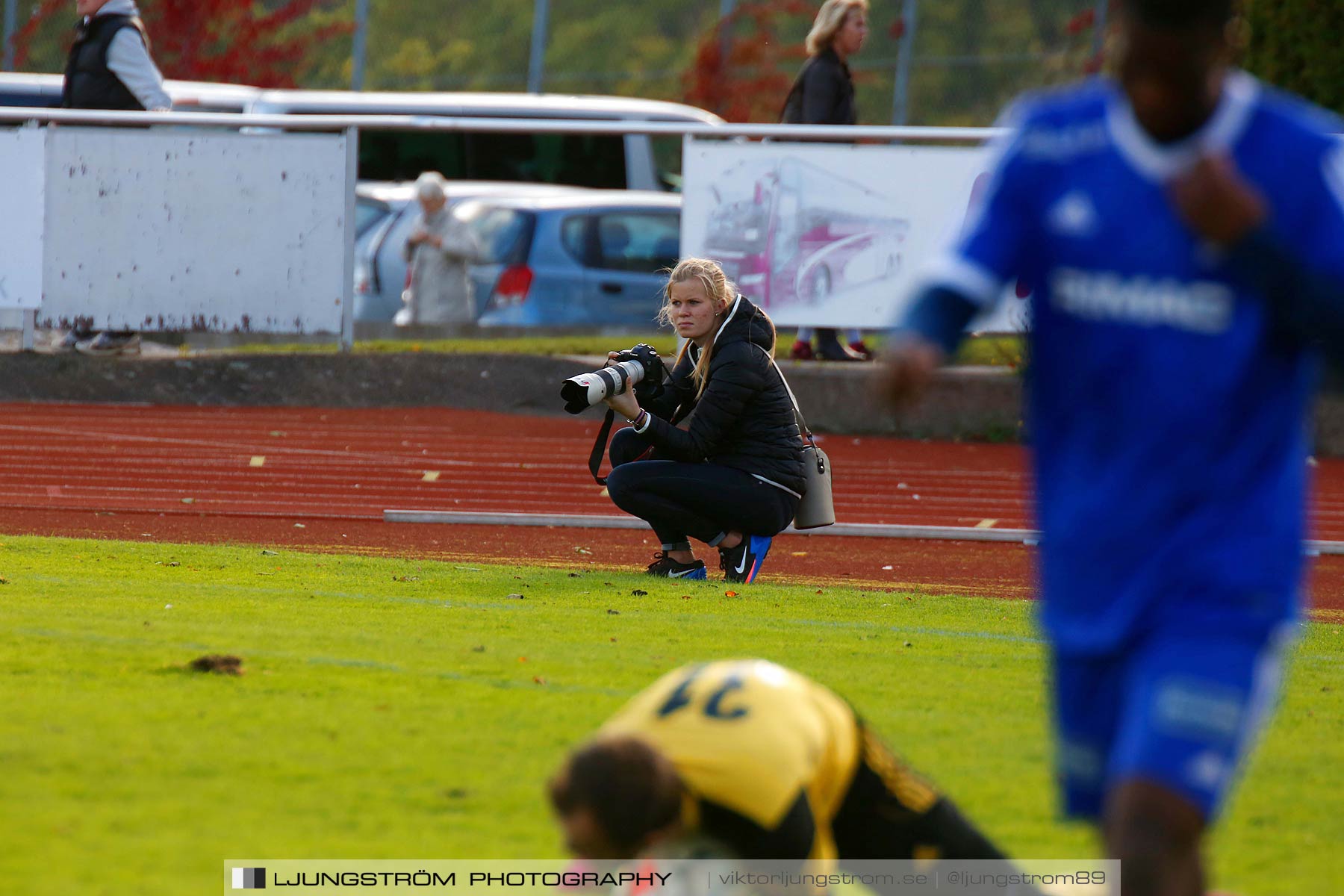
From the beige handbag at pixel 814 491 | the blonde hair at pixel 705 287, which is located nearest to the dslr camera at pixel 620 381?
the blonde hair at pixel 705 287

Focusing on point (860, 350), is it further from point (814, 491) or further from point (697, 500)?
point (697, 500)

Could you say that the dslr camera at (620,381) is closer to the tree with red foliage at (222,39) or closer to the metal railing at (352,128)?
the metal railing at (352,128)

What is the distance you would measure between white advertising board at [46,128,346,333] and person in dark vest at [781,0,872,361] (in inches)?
151

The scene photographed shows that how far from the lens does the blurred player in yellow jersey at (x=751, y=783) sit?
123 inches

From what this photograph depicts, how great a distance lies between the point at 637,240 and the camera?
19.0 meters

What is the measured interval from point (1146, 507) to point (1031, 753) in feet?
7.74

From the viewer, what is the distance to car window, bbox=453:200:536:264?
1853 cm

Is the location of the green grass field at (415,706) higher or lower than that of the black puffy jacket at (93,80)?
lower

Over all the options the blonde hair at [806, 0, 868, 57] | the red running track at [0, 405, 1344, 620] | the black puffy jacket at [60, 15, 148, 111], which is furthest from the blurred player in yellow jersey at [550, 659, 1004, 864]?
the black puffy jacket at [60, 15, 148, 111]

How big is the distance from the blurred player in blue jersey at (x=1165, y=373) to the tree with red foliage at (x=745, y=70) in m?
25.1

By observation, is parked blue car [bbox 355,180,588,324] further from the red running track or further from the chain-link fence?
the chain-link fence

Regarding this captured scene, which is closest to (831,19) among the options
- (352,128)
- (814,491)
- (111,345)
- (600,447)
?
(352,128)

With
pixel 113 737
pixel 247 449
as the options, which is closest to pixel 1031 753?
pixel 113 737

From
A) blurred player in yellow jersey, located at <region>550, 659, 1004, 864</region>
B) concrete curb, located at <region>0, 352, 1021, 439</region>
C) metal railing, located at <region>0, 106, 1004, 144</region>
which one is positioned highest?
metal railing, located at <region>0, 106, 1004, 144</region>
